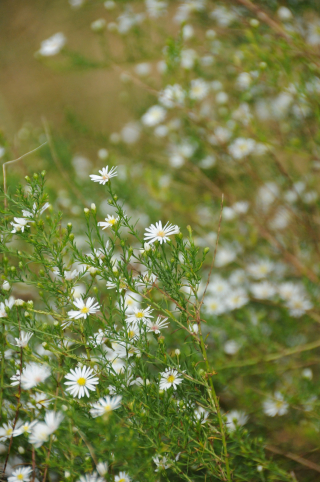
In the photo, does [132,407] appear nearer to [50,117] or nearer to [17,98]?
[50,117]

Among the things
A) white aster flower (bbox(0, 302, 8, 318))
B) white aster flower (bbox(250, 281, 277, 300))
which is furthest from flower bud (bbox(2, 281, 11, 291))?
white aster flower (bbox(250, 281, 277, 300))

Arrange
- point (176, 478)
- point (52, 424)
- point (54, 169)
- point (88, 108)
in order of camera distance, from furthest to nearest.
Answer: point (88, 108) → point (54, 169) → point (176, 478) → point (52, 424)

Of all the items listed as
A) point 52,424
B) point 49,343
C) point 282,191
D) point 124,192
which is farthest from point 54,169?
point 52,424

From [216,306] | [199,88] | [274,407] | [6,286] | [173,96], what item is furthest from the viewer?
[199,88]

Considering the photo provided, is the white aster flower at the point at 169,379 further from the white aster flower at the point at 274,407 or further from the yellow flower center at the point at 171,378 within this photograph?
the white aster flower at the point at 274,407

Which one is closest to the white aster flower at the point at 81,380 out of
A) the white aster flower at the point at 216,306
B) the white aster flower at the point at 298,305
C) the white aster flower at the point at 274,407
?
the white aster flower at the point at 274,407

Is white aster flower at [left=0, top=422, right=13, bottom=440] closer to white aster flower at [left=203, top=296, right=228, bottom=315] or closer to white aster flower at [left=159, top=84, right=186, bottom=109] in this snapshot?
white aster flower at [left=203, top=296, right=228, bottom=315]

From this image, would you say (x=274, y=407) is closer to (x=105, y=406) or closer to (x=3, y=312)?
(x=105, y=406)

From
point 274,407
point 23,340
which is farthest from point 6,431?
point 274,407
